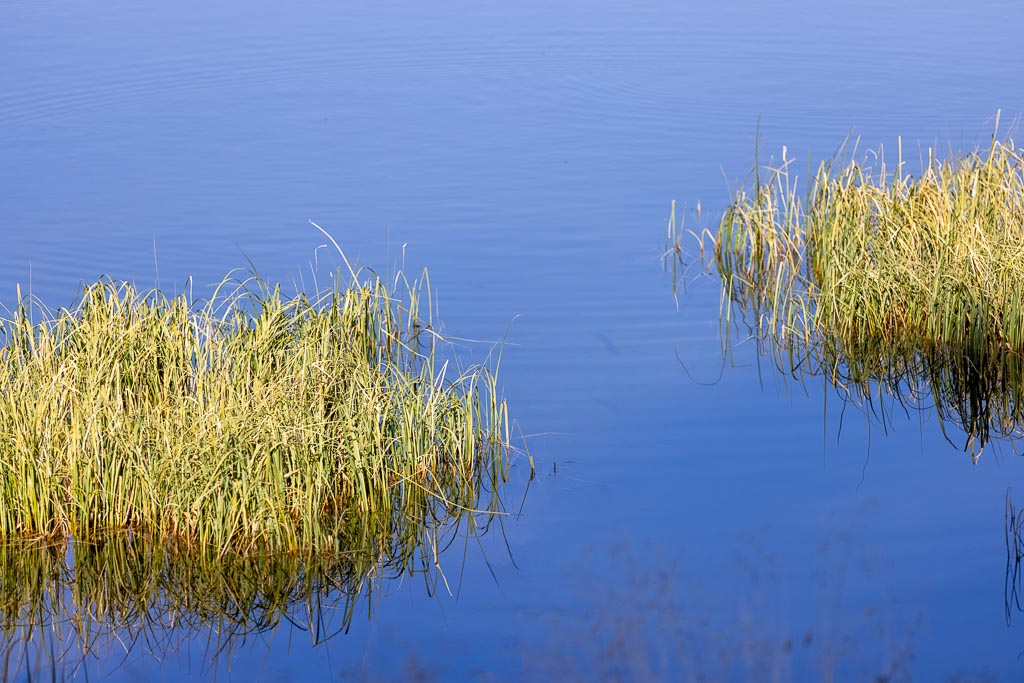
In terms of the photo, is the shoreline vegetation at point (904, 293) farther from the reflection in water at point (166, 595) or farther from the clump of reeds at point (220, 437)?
the reflection in water at point (166, 595)

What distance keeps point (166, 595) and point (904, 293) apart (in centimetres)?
406

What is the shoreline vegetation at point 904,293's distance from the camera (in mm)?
6805

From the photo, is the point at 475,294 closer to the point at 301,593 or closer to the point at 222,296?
the point at 222,296

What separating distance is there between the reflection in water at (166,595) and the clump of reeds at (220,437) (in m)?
0.08

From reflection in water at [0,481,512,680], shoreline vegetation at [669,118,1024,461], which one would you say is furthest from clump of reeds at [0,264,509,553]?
shoreline vegetation at [669,118,1024,461]

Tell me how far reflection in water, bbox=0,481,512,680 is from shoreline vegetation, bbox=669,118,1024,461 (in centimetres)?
281

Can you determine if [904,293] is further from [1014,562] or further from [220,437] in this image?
[220,437]

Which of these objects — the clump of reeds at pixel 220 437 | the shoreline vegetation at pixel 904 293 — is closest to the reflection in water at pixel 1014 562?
the shoreline vegetation at pixel 904 293

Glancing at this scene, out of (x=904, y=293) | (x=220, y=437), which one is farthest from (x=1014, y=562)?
(x=220, y=437)

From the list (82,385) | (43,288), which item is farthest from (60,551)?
(43,288)

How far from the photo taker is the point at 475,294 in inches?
339

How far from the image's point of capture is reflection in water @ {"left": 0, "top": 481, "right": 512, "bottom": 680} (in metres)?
4.98

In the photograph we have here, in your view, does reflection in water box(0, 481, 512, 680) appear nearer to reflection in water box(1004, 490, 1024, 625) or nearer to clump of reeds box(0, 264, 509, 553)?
clump of reeds box(0, 264, 509, 553)

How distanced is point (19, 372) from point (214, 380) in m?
0.83
